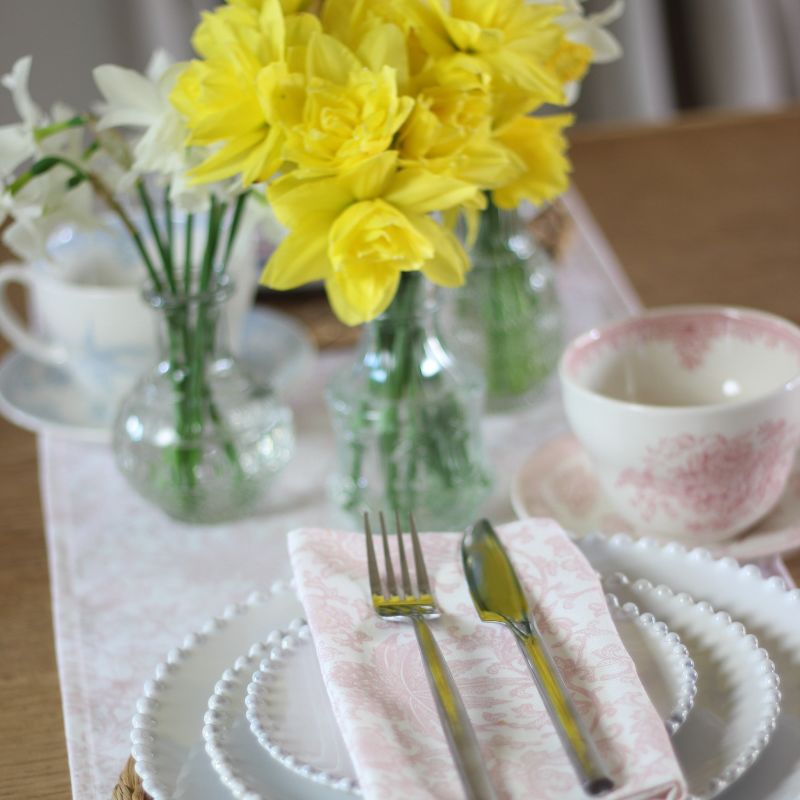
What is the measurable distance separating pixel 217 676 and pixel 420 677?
0.09 metres

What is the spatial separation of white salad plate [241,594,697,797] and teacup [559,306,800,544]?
11 centimetres

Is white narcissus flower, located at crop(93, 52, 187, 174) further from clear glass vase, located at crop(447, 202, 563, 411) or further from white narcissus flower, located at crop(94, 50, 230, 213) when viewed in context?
clear glass vase, located at crop(447, 202, 563, 411)

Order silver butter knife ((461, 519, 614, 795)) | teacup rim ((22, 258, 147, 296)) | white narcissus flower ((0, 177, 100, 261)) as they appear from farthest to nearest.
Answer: teacup rim ((22, 258, 147, 296))
white narcissus flower ((0, 177, 100, 261))
silver butter knife ((461, 519, 614, 795))

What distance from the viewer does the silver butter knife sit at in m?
0.38

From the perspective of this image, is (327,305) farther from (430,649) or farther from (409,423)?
(430,649)

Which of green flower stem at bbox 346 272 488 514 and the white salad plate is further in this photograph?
green flower stem at bbox 346 272 488 514

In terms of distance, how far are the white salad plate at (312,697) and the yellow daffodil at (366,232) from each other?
0.15 meters

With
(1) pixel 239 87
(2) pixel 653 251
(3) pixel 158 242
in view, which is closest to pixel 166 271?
(3) pixel 158 242

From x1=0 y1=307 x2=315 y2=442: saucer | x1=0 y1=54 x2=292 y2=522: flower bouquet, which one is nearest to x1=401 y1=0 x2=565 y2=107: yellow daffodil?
x1=0 y1=54 x2=292 y2=522: flower bouquet

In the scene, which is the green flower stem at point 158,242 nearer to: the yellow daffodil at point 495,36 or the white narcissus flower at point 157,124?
the white narcissus flower at point 157,124

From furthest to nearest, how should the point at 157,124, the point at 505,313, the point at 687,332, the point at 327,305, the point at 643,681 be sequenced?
the point at 327,305
the point at 505,313
the point at 687,332
the point at 157,124
the point at 643,681

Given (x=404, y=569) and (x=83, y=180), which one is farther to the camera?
(x=83, y=180)

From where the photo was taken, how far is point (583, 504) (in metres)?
0.65

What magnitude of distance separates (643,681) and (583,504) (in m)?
0.22
